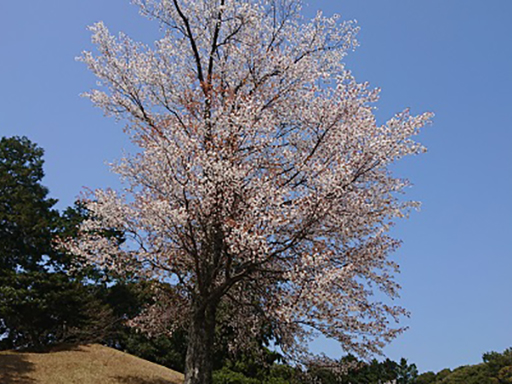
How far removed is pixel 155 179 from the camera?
45.2 feet

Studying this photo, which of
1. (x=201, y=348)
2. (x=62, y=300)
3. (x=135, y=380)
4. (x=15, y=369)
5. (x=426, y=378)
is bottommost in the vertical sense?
(x=15, y=369)

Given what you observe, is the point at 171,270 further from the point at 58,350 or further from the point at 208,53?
the point at 58,350

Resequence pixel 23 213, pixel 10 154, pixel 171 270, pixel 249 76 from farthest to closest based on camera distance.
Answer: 1. pixel 10 154
2. pixel 23 213
3. pixel 249 76
4. pixel 171 270

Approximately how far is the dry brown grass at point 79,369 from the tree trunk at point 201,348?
6247 millimetres

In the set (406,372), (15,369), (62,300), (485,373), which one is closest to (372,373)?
(406,372)

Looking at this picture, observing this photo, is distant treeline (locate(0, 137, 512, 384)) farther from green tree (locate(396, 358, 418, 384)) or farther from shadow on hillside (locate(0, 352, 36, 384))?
green tree (locate(396, 358, 418, 384))

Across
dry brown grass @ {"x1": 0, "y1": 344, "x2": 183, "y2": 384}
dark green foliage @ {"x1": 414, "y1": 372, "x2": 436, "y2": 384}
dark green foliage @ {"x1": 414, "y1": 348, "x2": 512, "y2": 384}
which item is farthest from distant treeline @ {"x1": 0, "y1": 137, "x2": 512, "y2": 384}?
dark green foliage @ {"x1": 414, "y1": 372, "x2": 436, "y2": 384}

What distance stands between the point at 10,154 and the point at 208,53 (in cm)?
1945

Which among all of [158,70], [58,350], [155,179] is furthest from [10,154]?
[155,179]

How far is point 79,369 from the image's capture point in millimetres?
19094

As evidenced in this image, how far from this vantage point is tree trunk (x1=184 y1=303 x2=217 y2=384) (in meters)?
13.3

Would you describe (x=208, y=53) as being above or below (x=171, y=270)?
above

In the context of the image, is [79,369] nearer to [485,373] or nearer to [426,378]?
[485,373]

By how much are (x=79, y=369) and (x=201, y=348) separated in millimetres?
8235
